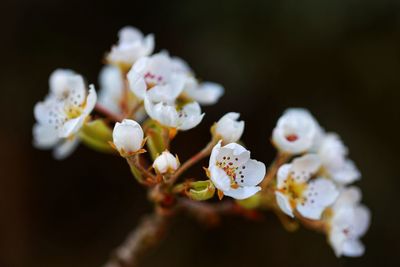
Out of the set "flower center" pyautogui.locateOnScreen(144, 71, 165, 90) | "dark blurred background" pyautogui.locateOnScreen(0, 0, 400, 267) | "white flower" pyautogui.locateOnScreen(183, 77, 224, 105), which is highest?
"flower center" pyautogui.locateOnScreen(144, 71, 165, 90)

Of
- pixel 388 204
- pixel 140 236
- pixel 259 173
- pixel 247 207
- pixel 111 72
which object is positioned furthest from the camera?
pixel 388 204

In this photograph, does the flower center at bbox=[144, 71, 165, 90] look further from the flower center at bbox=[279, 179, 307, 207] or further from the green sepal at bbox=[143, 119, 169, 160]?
the flower center at bbox=[279, 179, 307, 207]

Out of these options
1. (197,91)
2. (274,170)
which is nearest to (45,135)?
(197,91)

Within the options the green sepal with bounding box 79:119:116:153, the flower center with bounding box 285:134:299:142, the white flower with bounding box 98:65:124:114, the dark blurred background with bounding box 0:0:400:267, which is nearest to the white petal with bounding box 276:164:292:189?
the flower center with bounding box 285:134:299:142

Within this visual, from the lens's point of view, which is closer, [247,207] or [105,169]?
[247,207]

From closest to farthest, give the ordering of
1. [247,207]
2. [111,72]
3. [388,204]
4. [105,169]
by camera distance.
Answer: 1. [247,207]
2. [111,72]
3. [388,204]
4. [105,169]

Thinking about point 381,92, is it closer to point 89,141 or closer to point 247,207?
point 247,207

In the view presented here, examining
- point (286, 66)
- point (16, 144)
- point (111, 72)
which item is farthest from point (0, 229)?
point (286, 66)
